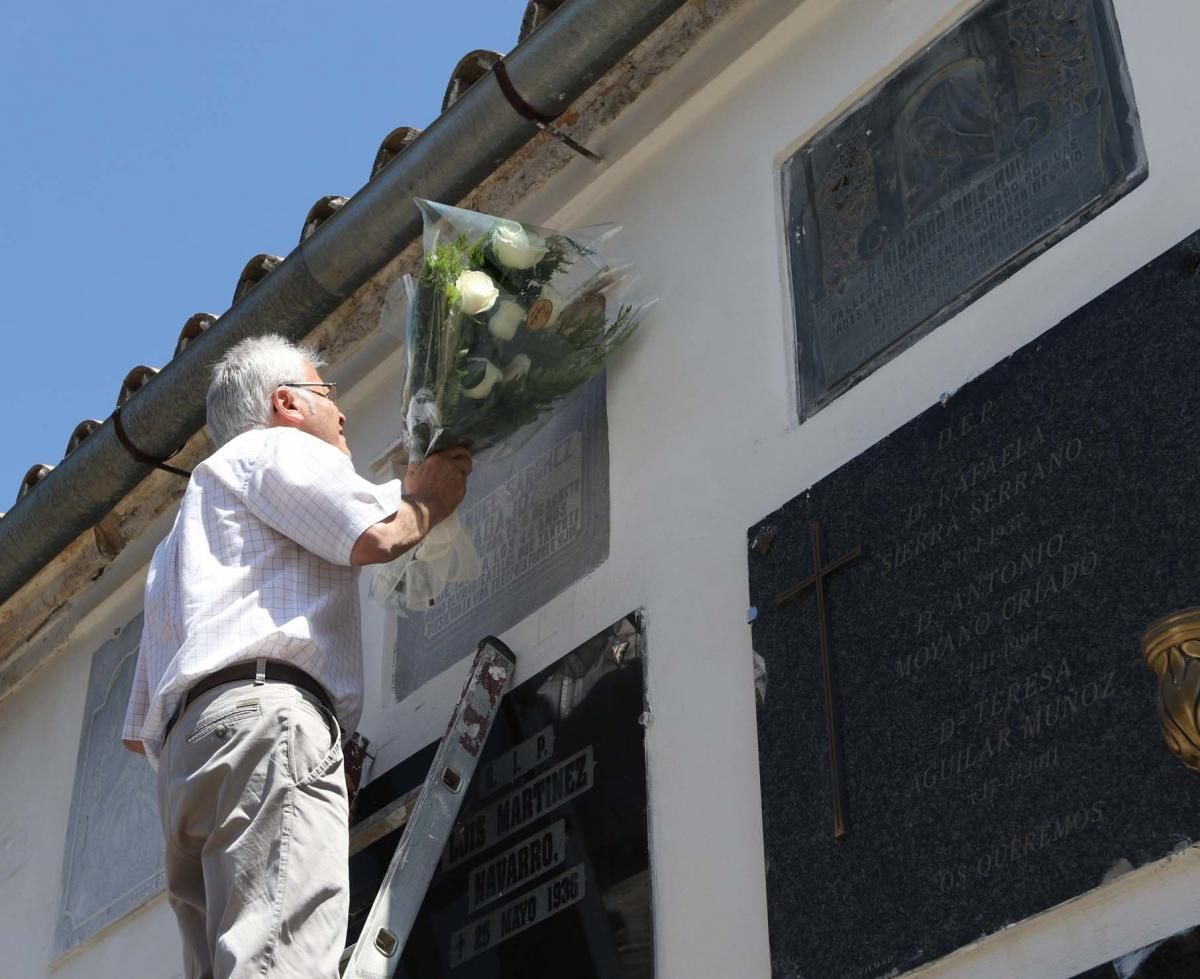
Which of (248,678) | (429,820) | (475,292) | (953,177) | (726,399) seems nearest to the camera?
(248,678)

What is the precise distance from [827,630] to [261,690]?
108 centimetres

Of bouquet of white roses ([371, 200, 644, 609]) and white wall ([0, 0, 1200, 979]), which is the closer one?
white wall ([0, 0, 1200, 979])

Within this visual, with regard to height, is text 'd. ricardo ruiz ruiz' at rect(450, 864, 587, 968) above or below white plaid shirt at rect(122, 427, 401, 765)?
below

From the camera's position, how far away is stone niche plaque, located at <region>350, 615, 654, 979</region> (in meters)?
4.12

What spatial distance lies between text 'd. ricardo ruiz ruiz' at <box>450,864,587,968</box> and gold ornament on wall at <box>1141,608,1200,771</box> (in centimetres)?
158

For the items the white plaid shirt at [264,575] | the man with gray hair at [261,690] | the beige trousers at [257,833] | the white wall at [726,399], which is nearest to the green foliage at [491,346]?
the white wall at [726,399]

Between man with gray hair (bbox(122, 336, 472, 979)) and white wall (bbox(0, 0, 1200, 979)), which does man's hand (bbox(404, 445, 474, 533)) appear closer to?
man with gray hair (bbox(122, 336, 472, 979))

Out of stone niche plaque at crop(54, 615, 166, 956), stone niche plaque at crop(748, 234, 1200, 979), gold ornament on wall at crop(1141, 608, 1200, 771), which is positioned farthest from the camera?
stone niche plaque at crop(54, 615, 166, 956)

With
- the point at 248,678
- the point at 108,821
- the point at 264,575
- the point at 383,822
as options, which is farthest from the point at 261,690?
the point at 108,821

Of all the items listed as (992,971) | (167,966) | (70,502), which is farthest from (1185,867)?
(70,502)

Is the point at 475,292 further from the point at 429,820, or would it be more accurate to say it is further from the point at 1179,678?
the point at 1179,678

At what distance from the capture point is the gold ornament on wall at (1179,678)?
114 inches

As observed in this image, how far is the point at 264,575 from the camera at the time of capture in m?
4.15

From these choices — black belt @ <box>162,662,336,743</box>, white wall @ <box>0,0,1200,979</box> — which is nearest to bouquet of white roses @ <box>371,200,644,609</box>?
white wall @ <box>0,0,1200,979</box>
